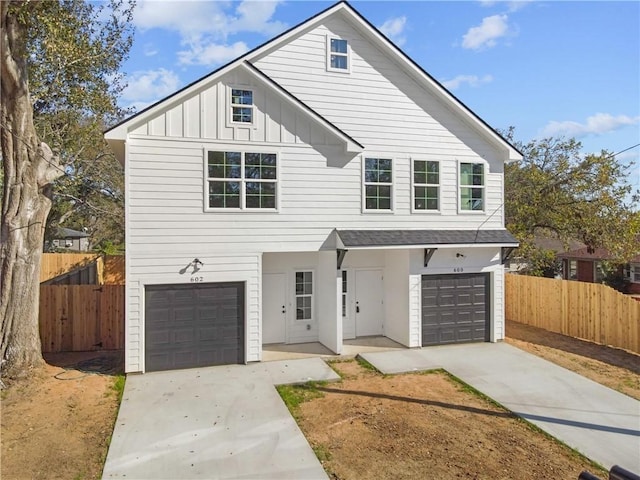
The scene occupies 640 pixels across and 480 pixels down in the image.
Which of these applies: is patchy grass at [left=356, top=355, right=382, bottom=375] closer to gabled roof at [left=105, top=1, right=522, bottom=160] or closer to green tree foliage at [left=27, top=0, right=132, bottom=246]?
gabled roof at [left=105, top=1, right=522, bottom=160]

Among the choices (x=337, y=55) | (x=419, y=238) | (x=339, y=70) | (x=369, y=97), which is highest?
(x=337, y=55)

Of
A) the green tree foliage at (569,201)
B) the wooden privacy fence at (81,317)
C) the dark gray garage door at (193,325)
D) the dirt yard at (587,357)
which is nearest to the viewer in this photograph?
the dirt yard at (587,357)

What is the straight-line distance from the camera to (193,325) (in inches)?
413

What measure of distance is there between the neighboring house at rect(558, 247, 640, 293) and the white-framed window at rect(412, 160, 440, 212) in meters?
17.8

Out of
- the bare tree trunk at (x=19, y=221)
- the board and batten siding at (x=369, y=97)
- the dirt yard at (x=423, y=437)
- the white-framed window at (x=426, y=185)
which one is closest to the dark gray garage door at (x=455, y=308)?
the white-framed window at (x=426, y=185)

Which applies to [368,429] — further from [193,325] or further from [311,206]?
[311,206]

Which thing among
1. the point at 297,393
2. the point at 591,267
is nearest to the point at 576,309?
the point at 297,393

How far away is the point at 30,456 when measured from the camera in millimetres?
Result: 6312

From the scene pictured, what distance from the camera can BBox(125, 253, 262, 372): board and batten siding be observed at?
996 centimetres

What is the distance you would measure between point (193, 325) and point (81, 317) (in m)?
4.11

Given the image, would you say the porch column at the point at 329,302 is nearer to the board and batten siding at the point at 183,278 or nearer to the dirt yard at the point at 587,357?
the board and batten siding at the point at 183,278

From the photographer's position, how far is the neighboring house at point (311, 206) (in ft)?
33.5

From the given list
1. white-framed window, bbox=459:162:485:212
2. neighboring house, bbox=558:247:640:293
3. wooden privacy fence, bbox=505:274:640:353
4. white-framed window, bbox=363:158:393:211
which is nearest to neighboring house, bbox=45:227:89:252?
white-framed window, bbox=363:158:393:211

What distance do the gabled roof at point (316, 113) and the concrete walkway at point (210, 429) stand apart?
583cm
